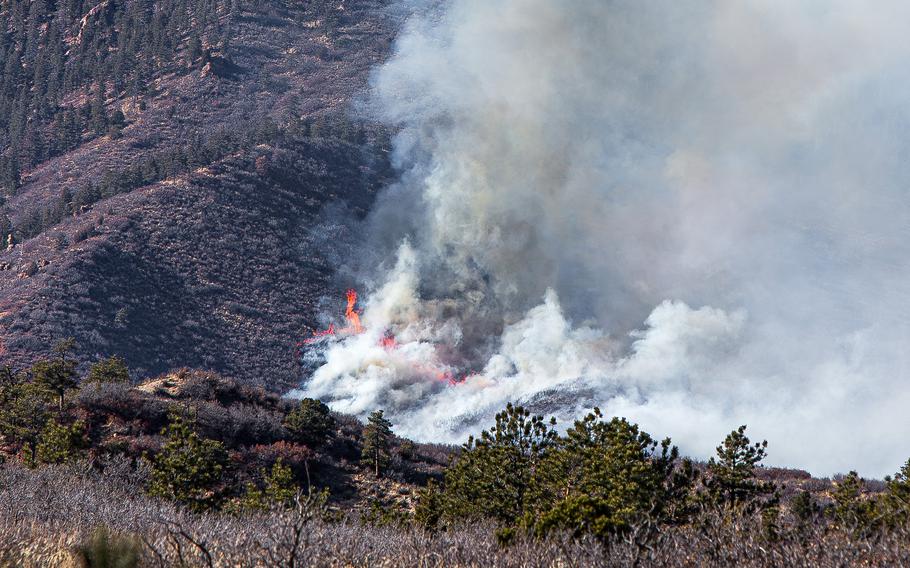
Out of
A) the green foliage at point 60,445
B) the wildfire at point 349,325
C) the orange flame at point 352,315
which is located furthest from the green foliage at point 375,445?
the orange flame at point 352,315

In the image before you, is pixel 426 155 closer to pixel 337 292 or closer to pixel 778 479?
pixel 337 292

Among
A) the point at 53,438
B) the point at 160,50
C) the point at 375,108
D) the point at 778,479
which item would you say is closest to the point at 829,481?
the point at 778,479

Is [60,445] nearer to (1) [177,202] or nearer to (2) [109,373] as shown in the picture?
(2) [109,373]

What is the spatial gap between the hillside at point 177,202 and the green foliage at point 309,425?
37.6 m

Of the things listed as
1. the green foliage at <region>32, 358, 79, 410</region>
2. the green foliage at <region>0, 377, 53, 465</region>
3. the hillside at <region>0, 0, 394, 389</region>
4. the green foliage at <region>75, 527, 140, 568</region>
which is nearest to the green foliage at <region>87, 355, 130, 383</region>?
the green foliage at <region>32, 358, 79, 410</region>

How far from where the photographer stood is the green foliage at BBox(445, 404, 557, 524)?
46.2 meters

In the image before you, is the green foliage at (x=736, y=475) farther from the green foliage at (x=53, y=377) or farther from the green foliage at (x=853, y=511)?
the green foliage at (x=53, y=377)

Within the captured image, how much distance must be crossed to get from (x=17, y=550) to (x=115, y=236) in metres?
99.9

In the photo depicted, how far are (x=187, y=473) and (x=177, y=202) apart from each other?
290ft

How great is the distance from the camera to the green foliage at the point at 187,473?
47.5m

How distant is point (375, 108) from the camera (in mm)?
185000

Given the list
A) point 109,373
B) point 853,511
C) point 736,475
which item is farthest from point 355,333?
point 853,511

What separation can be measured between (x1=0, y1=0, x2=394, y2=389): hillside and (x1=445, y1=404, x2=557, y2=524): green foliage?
60.5 m

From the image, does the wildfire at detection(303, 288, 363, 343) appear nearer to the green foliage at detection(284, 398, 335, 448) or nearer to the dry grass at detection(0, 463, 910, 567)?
the green foliage at detection(284, 398, 335, 448)
